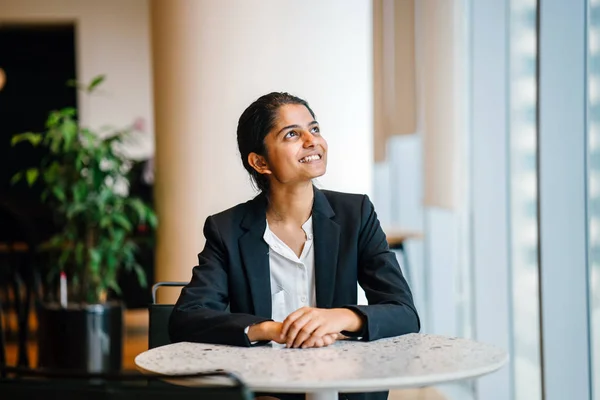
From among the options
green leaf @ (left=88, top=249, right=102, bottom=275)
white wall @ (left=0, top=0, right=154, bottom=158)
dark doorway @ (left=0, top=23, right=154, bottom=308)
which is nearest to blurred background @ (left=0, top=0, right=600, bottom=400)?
green leaf @ (left=88, top=249, right=102, bottom=275)

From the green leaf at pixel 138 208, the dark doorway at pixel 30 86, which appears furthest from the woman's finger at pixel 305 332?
the dark doorway at pixel 30 86

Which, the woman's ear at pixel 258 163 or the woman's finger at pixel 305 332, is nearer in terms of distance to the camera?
the woman's finger at pixel 305 332

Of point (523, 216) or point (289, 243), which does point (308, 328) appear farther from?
point (523, 216)

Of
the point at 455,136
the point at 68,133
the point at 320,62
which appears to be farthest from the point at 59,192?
the point at 455,136

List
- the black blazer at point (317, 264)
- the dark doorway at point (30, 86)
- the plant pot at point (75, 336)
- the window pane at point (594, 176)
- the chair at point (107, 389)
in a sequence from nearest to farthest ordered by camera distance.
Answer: the chair at point (107, 389) < the black blazer at point (317, 264) < the window pane at point (594, 176) < the plant pot at point (75, 336) < the dark doorway at point (30, 86)

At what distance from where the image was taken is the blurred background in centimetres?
294

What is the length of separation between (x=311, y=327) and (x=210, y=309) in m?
0.31

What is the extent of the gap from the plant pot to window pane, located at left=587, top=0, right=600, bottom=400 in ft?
9.73

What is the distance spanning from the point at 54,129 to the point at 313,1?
220 cm

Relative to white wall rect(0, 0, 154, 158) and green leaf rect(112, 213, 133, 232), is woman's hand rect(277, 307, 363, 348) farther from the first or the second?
white wall rect(0, 0, 154, 158)

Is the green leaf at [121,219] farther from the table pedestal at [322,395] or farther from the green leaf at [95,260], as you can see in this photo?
the table pedestal at [322,395]

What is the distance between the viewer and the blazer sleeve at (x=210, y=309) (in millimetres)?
1991

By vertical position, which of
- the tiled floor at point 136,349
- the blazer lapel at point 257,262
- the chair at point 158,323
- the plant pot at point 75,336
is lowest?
the tiled floor at point 136,349

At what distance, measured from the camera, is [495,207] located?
411 centimetres
